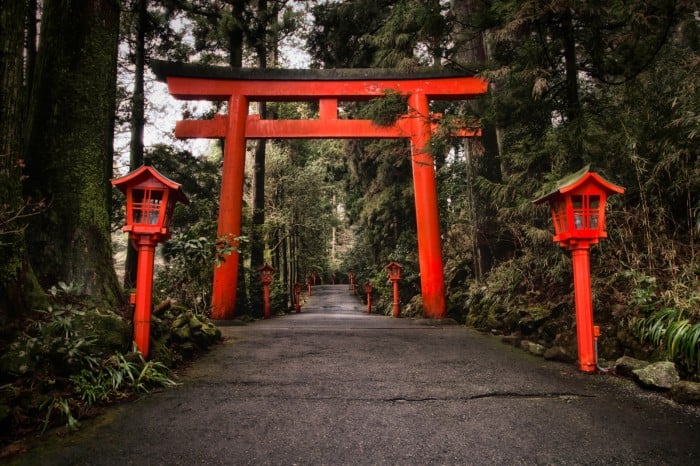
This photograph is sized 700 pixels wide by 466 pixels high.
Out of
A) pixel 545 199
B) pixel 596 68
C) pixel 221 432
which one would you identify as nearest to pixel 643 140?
pixel 596 68

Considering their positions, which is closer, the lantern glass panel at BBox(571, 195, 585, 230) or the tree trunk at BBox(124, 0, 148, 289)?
the lantern glass panel at BBox(571, 195, 585, 230)

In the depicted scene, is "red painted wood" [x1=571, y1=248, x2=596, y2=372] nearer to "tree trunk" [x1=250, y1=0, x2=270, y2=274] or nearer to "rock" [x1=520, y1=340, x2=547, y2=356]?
"rock" [x1=520, y1=340, x2=547, y2=356]

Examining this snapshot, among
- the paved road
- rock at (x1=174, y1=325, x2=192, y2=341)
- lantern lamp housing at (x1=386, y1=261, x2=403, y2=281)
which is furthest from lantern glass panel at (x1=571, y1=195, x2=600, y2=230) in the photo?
lantern lamp housing at (x1=386, y1=261, x2=403, y2=281)

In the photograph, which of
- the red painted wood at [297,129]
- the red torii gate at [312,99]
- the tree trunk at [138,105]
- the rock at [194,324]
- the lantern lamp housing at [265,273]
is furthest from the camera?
the lantern lamp housing at [265,273]

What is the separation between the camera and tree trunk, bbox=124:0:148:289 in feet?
27.0

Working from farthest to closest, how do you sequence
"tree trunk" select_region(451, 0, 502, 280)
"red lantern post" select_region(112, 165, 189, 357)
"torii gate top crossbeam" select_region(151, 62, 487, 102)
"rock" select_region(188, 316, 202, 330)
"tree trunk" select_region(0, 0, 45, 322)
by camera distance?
"torii gate top crossbeam" select_region(151, 62, 487, 102) → "tree trunk" select_region(451, 0, 502, 280) → "rock" select_region(188, 316, 202, 330) → "red lantern post" select_region(112, 165, 189, 357) → "tree trunk" select_region(0, 0, 45, 322)

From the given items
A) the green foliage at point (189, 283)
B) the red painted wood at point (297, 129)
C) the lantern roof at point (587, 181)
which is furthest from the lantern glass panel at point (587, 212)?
the red painted wood at point (297, 129)

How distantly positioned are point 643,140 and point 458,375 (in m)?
3.22

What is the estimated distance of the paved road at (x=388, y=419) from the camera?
204 centimetres

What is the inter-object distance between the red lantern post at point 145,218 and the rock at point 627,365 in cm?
399

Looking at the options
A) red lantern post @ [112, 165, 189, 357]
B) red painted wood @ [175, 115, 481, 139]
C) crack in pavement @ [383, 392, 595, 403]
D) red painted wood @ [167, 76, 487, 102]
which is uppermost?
red painted wood @ [167, 76, 487, 102]

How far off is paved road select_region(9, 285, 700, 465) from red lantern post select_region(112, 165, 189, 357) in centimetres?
73

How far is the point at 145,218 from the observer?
3410 mm

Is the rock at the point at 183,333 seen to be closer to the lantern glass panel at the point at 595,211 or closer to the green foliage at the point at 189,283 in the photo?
the green foliage at the point at 189,283
